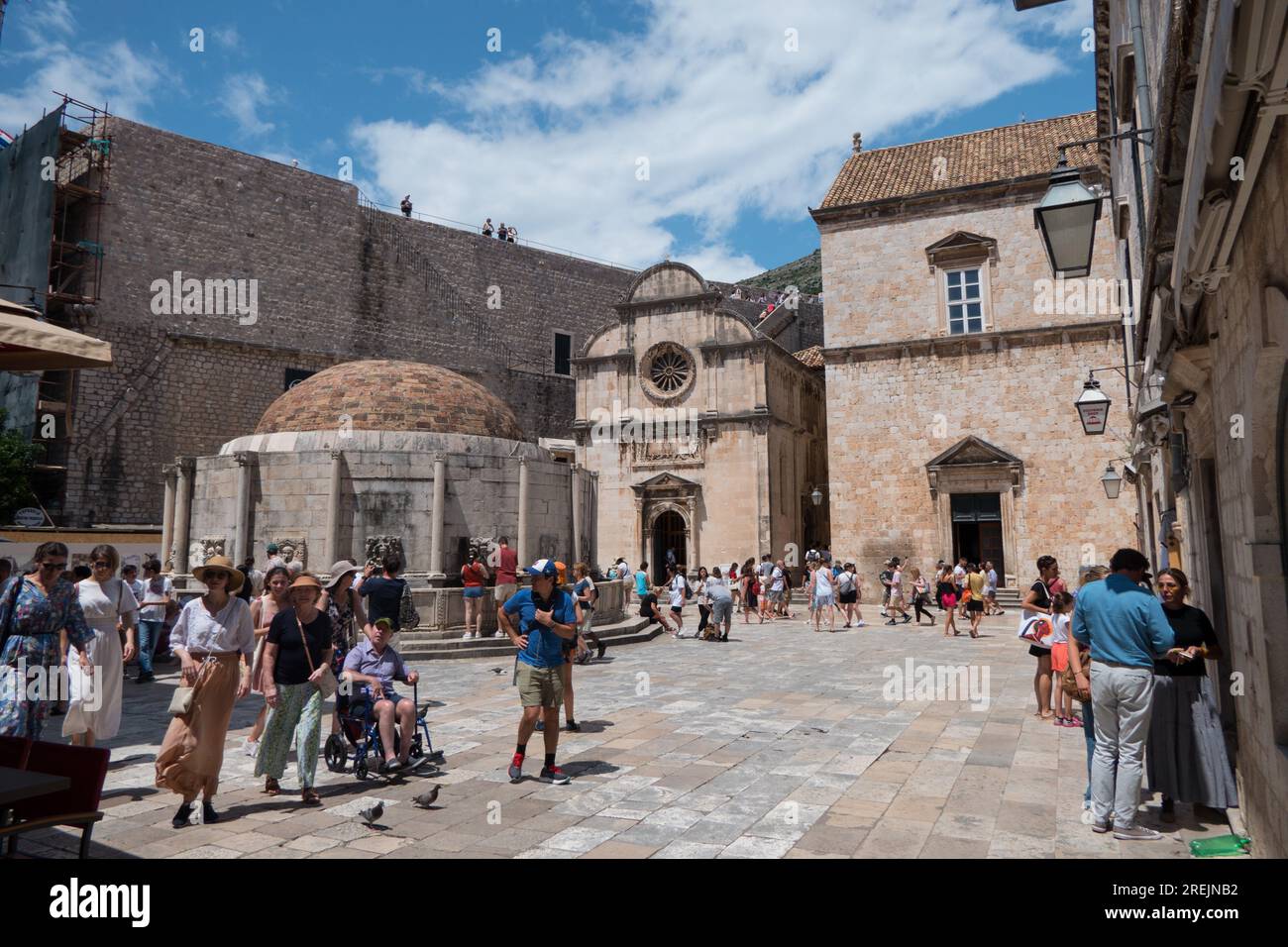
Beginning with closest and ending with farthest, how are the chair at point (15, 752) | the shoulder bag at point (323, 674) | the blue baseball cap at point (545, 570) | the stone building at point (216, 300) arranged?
the chair at point (15, 752), the shoulder bag at point (323, 674), the blue baseball cap at point (545, 570), the stone building at point (216, 300)

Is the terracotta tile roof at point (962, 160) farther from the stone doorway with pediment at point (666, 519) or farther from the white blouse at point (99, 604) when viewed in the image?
the white blouse at point (99, 604)

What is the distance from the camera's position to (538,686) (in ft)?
18.6

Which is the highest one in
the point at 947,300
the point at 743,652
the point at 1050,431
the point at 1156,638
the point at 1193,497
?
the point at 947,300

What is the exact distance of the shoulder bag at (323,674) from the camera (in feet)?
17.3

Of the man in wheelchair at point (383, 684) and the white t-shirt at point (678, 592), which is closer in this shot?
the man in wheelchair at point (383, 684)

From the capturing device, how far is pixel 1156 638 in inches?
177

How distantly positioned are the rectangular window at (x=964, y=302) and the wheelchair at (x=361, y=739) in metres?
21.3

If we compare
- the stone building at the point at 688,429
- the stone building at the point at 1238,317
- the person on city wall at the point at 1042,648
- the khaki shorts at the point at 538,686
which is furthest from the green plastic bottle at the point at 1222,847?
the stone building at the point at 688,429

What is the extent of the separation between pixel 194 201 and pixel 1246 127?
102 feet

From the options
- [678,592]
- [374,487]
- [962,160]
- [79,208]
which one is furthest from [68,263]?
[962,160]

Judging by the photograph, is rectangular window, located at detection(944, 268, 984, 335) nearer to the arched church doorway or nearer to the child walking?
the arched church doorway

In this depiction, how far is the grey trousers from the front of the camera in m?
4.47
